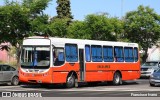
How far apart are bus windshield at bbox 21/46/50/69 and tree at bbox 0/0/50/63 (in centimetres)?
936

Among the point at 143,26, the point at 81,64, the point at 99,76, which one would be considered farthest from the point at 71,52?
the point at 143,26

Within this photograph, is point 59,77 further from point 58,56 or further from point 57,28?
point 57,28

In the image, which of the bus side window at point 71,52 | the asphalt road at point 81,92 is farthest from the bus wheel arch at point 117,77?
the bus side window at point 71,52

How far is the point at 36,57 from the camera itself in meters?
24.2

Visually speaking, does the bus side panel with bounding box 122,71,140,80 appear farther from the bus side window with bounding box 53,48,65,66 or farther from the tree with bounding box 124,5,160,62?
the tree with bounding box 124,5,160,62

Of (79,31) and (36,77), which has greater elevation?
(79,31)

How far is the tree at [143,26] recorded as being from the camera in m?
49.7

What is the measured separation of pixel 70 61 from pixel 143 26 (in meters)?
26.2

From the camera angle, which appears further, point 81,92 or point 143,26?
point 143,26

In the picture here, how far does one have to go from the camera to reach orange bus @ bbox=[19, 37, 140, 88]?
24109 mm

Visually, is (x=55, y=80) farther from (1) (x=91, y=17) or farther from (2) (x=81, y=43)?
(1) (x=91, y=17)

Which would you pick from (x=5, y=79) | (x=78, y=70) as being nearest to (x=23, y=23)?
(x=5, y=79)

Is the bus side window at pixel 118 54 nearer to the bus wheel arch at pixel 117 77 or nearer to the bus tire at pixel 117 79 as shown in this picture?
the bus wheel arch at pixel 117 77

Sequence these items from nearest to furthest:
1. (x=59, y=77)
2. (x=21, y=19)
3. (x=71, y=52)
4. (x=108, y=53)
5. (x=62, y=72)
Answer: (x=59, y=77) < (x=62, y=72) < (x=71, y=52) < (x=108, y=53) < (x=21, y=19)
